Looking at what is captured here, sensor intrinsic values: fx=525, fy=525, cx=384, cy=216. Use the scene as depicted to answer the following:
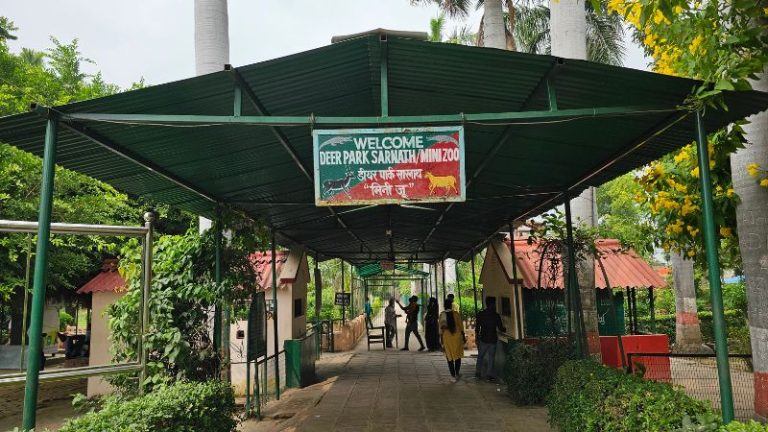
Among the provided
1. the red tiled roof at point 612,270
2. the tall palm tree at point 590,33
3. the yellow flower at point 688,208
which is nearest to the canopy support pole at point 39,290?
the yellow flower at point 688,208

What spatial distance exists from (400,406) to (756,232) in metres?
5.41

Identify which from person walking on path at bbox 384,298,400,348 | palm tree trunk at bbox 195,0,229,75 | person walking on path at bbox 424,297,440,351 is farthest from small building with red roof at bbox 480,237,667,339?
palm tree trunk at bbox 195,0,229,75

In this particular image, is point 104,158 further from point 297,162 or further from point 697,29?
point 697,29

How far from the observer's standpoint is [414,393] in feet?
30.9

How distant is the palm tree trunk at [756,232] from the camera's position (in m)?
5.33

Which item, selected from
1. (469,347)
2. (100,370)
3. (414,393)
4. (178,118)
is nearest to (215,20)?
(178,118)

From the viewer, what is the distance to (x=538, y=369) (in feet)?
25.9

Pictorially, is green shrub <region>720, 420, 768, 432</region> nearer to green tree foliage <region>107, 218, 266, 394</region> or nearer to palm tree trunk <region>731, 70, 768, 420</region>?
palm tree trunk <region>731, 70, 768, 420</region>

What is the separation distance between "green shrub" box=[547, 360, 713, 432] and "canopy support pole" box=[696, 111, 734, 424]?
16cm

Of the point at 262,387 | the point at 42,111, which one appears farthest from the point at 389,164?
the point at 262,387

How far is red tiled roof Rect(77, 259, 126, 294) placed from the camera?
542 inches

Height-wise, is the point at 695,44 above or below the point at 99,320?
above

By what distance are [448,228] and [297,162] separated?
5.77m

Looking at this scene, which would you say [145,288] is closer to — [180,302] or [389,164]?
[180,302]
